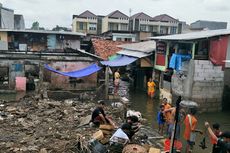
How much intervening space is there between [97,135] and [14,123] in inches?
175

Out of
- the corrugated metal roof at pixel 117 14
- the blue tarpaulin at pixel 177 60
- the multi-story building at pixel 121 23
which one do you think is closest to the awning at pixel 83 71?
the blue tarpaulin at pixel 177 60

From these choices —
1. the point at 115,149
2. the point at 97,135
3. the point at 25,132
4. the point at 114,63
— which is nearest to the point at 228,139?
the point at 115,149

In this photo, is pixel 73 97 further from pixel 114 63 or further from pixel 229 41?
pixel 229 41

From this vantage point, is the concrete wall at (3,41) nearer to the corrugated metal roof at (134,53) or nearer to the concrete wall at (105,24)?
the corrugated metal roof at (134,53)

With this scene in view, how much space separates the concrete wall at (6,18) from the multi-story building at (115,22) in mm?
17874

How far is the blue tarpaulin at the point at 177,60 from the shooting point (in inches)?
747

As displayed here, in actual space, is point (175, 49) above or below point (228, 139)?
above

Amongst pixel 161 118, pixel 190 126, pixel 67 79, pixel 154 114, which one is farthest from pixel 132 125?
pixel 67 79

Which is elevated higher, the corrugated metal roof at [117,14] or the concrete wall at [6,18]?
the corrugated metal roof at [117,14]

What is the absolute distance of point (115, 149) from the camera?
916cm

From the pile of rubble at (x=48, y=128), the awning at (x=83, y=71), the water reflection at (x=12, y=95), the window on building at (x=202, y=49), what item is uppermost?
the window on building at (x=202, y=49)

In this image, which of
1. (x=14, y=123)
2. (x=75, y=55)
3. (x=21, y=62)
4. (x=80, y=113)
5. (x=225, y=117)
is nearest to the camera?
(x=14, y=123)

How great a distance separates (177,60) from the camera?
19.3m

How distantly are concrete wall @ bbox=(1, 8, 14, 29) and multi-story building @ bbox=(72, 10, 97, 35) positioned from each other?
45.7ft
